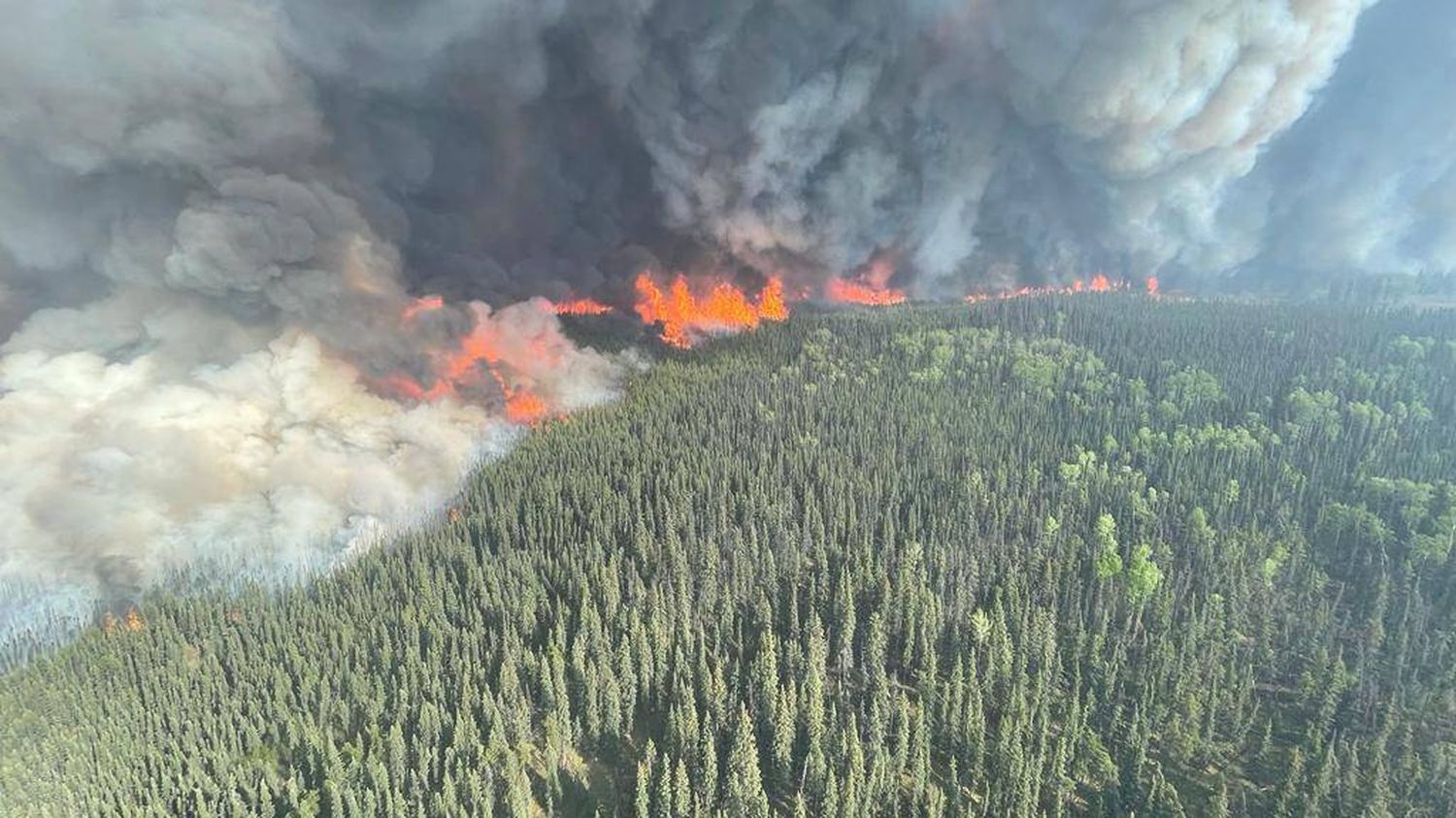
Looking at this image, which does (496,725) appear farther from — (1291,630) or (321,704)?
(1291,630)

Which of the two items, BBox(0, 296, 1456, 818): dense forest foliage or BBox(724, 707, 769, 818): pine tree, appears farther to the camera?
BBox(0, 296, 1456, 818): dense forest foliage

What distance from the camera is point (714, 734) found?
112 metres

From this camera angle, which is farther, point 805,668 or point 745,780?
Result: point 805,668

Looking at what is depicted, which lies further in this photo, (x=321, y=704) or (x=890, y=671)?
(x=890, y=671)

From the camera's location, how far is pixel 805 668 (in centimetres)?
12631

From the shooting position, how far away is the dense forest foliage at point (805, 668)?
107625 millimetres

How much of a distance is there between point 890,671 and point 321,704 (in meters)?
88.4

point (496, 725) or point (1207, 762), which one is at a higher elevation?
point (496, 725)

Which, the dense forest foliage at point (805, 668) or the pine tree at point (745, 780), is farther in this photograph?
the dense forest foliage at point (805, 668)

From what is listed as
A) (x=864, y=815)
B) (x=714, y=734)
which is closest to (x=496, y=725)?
(x=714, y=734)

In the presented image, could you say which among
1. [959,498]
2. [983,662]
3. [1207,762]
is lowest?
[1207,762]

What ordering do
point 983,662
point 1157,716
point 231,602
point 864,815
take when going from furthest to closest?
point 231,602 < point 983,662 < point 1157,716 < point 864,815

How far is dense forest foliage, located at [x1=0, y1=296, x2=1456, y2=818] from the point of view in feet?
353

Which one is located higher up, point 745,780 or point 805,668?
point 805,668
